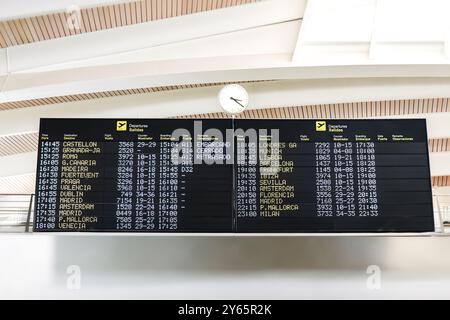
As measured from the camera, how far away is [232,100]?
5262mm

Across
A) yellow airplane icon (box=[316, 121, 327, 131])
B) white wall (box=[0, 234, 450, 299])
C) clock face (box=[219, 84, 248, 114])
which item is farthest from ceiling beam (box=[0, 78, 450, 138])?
white wall (box=[0, 234, 450, 299])

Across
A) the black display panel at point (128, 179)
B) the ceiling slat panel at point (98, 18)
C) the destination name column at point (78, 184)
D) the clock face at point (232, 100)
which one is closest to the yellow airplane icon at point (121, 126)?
the black display panel at point (128, 179)

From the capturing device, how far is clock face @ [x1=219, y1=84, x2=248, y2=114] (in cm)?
523

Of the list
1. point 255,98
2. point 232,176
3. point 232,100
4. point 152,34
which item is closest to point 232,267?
point 232,176

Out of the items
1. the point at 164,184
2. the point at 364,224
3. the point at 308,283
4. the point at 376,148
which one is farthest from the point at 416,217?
the point at 164,184

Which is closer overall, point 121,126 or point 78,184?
point 78,184

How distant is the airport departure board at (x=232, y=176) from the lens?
318 cm

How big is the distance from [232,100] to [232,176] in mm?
2129

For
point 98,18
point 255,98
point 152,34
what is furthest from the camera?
point 255,98

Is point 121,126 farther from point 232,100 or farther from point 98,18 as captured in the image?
point 98,18

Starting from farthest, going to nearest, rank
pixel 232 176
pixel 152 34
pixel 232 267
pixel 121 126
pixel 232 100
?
1. pixel 152 34
2. pixel 232 100
3. pixel 121 126
4. pixel 232 176
5. pixel 232 267

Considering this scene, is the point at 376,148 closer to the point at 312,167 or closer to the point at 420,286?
the point at 312,167

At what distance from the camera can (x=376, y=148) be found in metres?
3.37

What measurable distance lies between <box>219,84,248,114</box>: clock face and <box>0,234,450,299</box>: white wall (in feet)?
8.34
